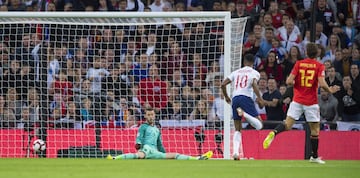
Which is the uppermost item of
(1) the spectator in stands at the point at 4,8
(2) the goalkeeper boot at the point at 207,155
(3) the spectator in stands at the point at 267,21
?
(1) the spectator in stands at the point at 4,8

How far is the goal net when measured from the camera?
66.1ft

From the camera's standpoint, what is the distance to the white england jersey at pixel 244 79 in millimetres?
17375

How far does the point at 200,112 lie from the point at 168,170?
6821 millimetres

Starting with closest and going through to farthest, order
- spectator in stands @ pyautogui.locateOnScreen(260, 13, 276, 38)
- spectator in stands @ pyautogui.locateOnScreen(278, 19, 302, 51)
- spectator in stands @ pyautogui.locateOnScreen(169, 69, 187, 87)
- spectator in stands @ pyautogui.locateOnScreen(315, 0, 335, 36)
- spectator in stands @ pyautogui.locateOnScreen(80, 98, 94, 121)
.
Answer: spectator in stands @ pyautogui.locateOnScreen(80, 98, 94, 121), spectator in stands @ pyautogui.locateOnScreen(169, 69, 187, 87), spectator in stands @ pyautogui.locateOnScreen(278, 19, 302, 51), spectator in stands @ pyautogui.locateOnScreen(260, 13, 276, 38), spectator in stands @ pyautogui.locateOnScreen(315, 0, 335, 36)

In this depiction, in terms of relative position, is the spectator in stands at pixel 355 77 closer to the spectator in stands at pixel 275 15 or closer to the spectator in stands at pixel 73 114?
the spectator in stands at pixel 275 15

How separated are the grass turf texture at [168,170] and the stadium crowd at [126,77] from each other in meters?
4.76

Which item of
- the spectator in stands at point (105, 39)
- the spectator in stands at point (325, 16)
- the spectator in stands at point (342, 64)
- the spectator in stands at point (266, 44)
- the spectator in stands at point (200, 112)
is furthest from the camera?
the spectator in stands at point (325, 16)

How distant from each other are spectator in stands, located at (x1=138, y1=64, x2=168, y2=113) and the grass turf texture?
492 centimetres

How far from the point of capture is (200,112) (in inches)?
804

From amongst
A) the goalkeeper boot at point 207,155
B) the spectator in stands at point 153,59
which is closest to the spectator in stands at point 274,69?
the spectator in stands at point 153,59

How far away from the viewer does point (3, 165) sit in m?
14.6

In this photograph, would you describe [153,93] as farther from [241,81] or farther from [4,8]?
[4,8]

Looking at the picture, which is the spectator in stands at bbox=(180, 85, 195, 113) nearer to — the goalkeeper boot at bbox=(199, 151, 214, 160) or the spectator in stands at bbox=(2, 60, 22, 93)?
the goalkeeper boot at bbox=(199, 151, 214, 160)

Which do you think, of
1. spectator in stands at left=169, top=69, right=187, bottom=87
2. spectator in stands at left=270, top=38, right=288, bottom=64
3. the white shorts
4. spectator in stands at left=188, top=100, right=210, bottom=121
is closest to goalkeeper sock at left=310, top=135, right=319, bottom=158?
the white shorts
